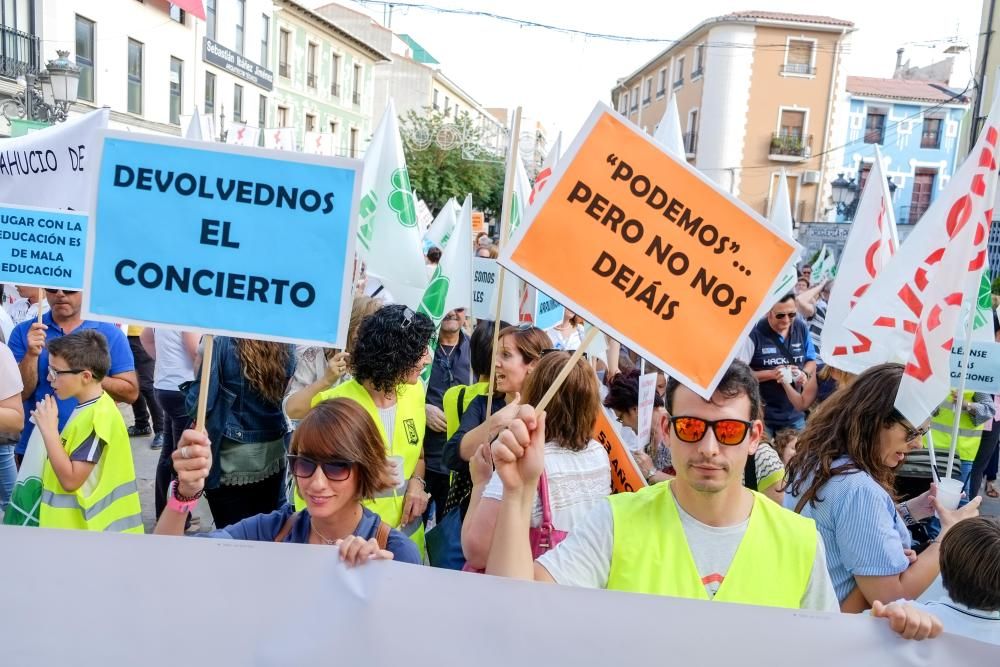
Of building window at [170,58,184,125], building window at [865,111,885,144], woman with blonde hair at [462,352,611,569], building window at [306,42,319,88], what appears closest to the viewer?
woman with blonde hair at [462,352,611,569]

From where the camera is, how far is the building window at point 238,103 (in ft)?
87.6

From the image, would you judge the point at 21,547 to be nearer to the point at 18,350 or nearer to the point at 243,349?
the point at 243,349

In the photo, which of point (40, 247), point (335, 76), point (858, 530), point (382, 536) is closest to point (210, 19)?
point (335, 76)

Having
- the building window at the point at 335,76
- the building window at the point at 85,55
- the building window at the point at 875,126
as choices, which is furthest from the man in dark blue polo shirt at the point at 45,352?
the building window at the point at 875,126

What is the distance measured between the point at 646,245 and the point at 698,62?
137ft

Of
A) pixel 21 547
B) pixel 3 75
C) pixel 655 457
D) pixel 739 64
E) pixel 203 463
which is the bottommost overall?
pixel 655 457

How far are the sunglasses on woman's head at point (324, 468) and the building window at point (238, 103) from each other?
88.4 ft

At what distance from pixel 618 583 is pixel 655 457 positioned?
214 centimetres

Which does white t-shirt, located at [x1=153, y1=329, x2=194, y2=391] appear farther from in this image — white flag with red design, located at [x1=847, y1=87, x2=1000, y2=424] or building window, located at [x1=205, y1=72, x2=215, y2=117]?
building window, located at [x1=205, y1=72, x2=215, y2=117]

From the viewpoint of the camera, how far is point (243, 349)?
A: 11.3 feet

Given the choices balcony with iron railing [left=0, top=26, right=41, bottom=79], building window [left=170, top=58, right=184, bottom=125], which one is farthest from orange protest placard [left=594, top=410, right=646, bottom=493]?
building window [left=170, top=58, right=184, bottom=125]

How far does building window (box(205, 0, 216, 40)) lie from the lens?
80.0 feet

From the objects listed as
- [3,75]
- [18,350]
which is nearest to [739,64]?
[3,75]

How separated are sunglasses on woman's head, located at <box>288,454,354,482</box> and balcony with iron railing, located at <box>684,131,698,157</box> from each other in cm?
3937
